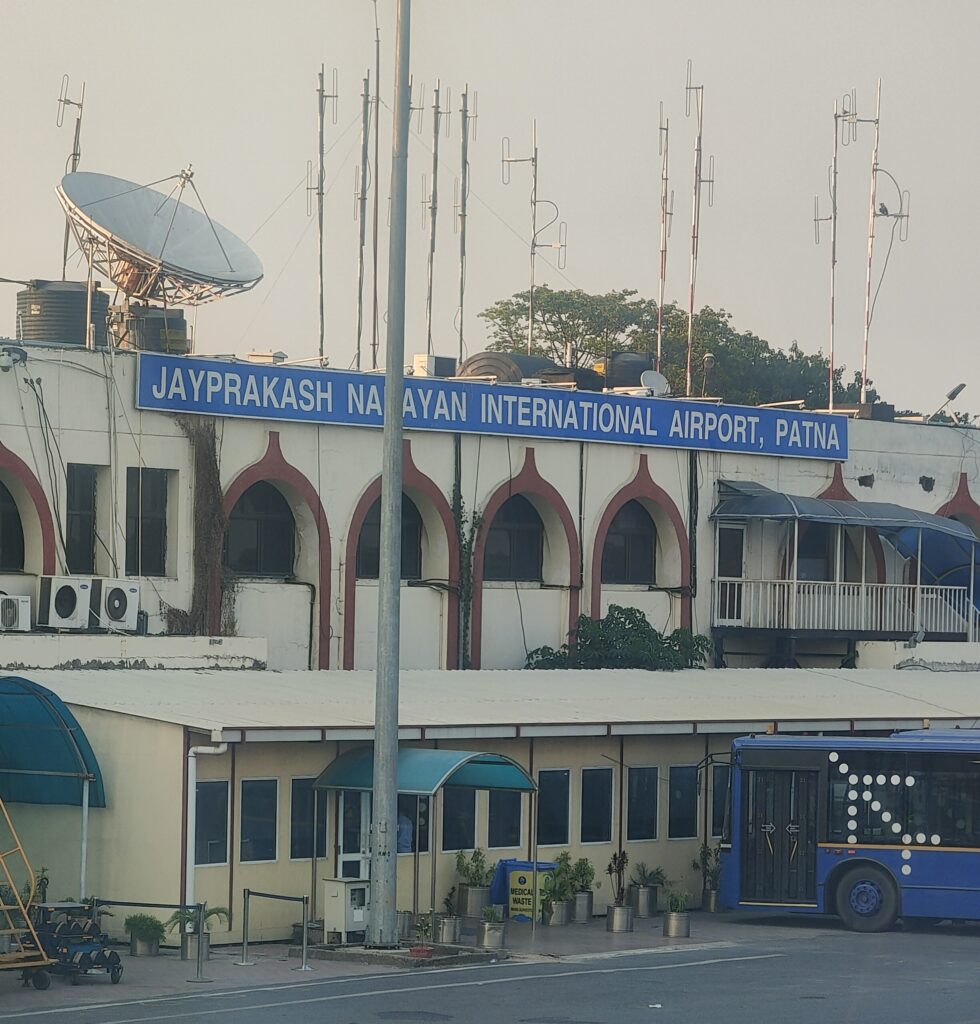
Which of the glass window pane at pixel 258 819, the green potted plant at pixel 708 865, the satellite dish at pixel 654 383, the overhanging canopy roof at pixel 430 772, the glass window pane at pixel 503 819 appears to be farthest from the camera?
the satellite dish at pixel 654 383

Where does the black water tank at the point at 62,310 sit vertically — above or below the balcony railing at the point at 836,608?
above

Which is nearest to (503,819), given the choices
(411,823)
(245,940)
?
(411,823)

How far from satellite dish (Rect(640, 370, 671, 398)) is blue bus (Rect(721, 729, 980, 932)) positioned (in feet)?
49.4

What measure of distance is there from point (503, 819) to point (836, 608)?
50.8 ft

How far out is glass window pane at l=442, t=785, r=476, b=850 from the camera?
29155mm

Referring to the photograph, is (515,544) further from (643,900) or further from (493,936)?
(493,936)

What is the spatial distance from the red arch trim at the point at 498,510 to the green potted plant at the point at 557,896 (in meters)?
10.2

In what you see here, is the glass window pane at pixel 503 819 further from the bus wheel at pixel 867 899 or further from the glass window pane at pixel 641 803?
the bus wheel at pixel 867 899

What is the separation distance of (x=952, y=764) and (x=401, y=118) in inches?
463

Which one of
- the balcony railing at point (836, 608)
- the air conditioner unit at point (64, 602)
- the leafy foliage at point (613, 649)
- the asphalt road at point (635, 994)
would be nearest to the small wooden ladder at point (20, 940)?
the asphalt road at point (635, 994)

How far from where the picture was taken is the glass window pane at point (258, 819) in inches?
1048

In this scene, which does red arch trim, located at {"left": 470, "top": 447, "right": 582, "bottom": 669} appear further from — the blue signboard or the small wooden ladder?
the small wooden ladder

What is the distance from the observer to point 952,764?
28250mm

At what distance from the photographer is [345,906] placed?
988 inches
